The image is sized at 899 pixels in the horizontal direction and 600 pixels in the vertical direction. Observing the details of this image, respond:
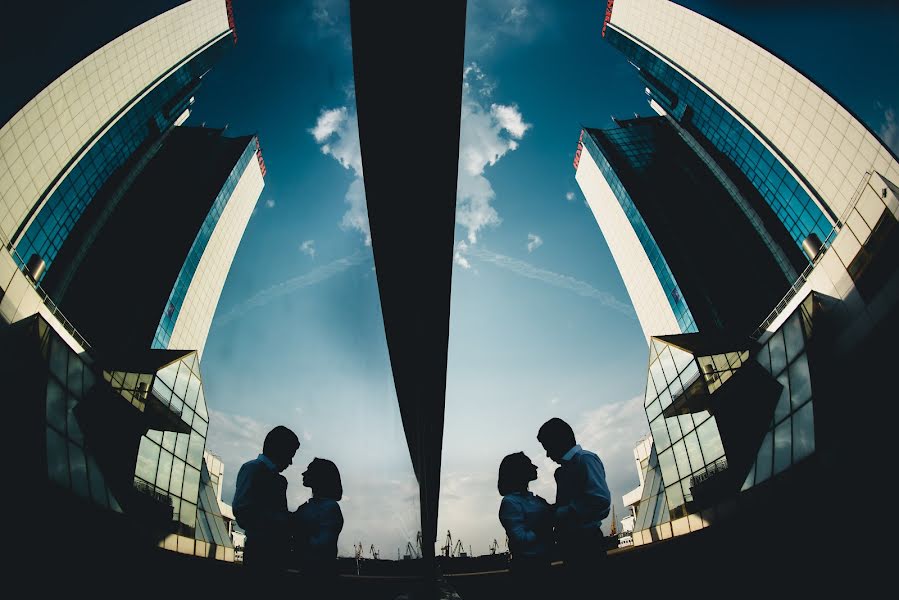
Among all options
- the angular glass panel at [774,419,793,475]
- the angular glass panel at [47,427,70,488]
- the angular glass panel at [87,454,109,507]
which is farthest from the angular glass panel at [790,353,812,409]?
the angular glass panel at [87,454,109,507]

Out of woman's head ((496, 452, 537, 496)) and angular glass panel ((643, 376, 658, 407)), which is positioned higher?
angular glass panel ((643, 376, 658, 407))

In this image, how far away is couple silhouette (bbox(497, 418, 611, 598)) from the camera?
2.23 metres

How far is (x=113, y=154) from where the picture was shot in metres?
33.0

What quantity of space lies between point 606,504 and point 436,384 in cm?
154

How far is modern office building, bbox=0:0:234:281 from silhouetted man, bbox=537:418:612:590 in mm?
27226

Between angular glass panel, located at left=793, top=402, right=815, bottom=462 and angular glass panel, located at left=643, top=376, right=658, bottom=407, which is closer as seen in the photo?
angular glass panel, located at left=793, top=402, right=815, bottom=462

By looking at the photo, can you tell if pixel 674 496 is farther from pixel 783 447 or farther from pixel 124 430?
pixel 124 430

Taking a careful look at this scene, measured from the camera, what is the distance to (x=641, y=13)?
40.0 meters

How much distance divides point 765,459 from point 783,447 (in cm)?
141

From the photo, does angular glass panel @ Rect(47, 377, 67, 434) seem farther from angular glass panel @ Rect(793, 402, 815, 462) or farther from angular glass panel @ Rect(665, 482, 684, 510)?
angular glass panel @ Rect(665, 482, 684, 510)

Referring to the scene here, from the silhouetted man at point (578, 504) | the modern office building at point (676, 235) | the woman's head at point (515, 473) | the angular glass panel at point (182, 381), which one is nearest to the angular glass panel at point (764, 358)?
the modern office building at point (676, 235)

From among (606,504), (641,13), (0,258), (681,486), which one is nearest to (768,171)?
(641,13)

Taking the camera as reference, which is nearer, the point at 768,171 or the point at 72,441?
the point at 72,441

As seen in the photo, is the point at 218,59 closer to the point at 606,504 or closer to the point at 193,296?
the point at 193,296
